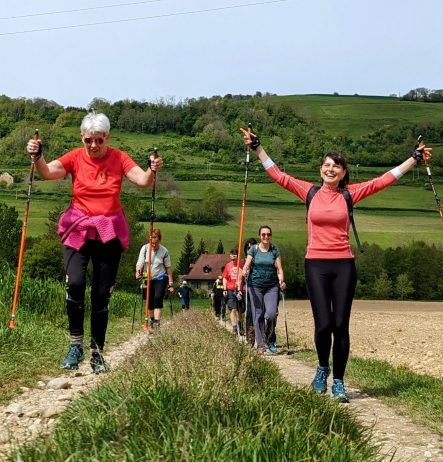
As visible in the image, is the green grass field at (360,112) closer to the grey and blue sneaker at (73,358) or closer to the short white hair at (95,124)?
the short white hair at (95,124)

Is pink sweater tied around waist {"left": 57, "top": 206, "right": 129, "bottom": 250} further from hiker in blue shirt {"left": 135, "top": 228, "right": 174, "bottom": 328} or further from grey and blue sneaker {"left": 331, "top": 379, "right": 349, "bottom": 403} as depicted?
hiker in blue shirt {"left": 135, "top": 228, "right": 174, "bottom": 328}

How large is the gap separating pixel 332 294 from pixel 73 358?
2.47 m

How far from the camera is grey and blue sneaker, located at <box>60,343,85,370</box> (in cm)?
747

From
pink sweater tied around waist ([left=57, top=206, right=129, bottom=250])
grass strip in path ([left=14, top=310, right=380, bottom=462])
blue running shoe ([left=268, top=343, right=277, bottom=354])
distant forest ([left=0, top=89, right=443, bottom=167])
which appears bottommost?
blue running shoe ([left=268, top=343, right=277, bottom=354])

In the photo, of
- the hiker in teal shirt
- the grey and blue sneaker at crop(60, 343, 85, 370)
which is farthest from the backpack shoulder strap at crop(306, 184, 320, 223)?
the hiker in teal shirt

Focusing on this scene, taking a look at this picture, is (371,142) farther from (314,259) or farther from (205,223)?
(314,259)

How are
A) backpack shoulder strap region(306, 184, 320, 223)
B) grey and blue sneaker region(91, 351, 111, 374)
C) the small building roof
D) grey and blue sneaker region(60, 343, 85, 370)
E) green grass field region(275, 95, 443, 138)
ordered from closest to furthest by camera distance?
grey and blue sneaker region(91, 351, 111, 374)
grey and blue sneaker region(60, 343, 85, 370)
backpack shoulder strap region(306, 184, 320, 223)
the small building roof
green grass field region(275, 95, 443, 138)

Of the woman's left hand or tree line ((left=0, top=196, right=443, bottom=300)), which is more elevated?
the woman's left hand

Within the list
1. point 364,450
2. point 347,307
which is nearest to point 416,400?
point 347,307

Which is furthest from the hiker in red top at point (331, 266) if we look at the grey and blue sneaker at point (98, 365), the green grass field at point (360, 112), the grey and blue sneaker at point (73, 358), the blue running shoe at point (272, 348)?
the green grass field at point (360, 112)

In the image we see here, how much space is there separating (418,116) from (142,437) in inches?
6565

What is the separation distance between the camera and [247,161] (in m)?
10.7

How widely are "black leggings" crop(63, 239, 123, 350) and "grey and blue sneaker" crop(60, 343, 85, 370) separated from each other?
0.41 ft

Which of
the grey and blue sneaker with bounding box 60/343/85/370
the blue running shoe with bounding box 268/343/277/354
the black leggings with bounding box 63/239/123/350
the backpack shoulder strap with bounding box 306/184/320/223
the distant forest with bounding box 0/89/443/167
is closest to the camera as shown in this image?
the black leggings with bounding box 63/239/123/350
